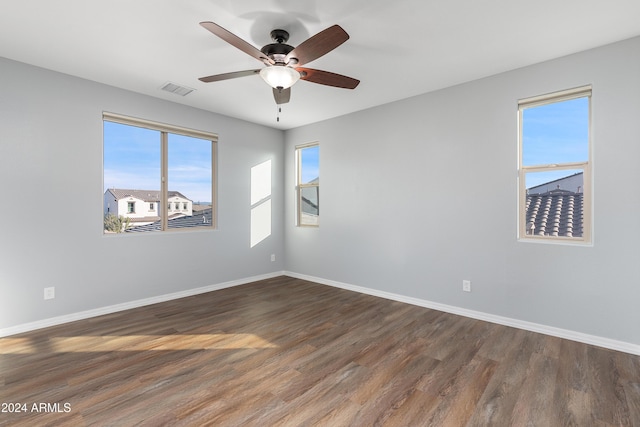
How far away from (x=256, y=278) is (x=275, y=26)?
3.87 metres

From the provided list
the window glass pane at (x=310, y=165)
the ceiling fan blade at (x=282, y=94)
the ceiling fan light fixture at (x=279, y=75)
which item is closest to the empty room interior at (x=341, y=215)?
the ceiling fan light fixture at (x=279, y=75)

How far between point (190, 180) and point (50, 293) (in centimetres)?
206

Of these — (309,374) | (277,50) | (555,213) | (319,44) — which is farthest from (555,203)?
(277,50)

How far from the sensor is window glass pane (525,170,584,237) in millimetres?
2904

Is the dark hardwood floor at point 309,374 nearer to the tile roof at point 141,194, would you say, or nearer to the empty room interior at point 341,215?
the empty room interior at point 341,215

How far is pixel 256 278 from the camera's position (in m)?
5.14

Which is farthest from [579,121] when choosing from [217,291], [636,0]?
[217,291]

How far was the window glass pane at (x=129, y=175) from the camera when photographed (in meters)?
3.63

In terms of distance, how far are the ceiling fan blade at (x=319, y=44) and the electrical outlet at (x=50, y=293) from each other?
→ 3385 millimetres

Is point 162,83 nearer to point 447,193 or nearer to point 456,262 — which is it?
point 447,193

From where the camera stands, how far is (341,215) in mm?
4770

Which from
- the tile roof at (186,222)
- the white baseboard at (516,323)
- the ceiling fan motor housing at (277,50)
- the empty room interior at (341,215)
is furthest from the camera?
the tile roof at (186,222)

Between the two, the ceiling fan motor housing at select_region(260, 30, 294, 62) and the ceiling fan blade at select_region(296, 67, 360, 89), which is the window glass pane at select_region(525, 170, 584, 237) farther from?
the ceiling fan motor housing at select_region(260, 30, 294, 62)

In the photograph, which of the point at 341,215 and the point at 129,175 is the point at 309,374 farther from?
the point at 129,175
